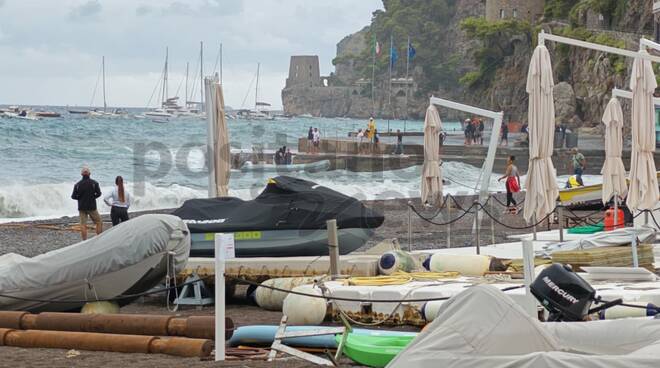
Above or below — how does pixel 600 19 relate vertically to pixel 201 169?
above

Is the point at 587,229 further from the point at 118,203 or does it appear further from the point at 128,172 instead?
the point at 128,172

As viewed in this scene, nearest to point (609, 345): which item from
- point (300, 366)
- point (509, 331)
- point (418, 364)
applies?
point (509, 331)

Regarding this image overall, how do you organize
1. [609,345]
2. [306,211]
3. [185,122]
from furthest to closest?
[185,122] → [306,211] → [609,345]

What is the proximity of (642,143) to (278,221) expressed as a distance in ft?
20.5

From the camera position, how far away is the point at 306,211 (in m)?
16.4

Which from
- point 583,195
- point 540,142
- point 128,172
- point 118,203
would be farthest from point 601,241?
point 128,172

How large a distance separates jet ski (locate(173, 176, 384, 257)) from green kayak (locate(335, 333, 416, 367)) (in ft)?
16.9

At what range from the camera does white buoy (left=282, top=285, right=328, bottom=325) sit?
12.6 meters

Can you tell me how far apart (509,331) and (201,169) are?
2265 inches

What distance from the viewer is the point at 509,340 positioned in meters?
7.93

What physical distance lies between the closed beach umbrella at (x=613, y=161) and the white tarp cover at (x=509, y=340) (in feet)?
42.4

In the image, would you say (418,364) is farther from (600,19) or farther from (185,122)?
(185,122)

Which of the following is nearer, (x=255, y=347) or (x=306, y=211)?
(x=255, y=347)

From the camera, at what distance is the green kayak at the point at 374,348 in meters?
10.6
